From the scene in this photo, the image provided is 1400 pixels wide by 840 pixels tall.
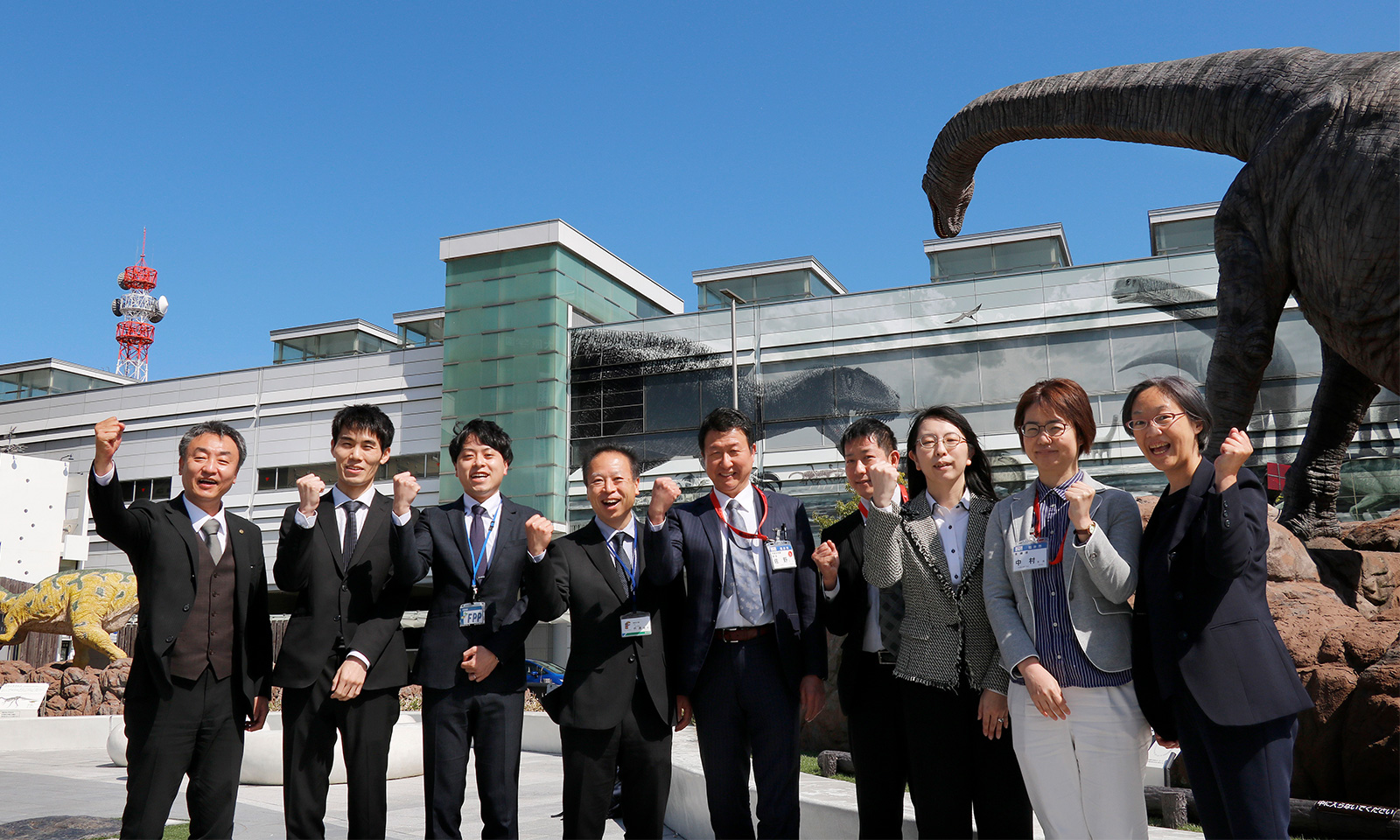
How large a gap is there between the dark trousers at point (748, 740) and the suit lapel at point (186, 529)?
203 cm

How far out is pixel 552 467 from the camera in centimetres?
2619

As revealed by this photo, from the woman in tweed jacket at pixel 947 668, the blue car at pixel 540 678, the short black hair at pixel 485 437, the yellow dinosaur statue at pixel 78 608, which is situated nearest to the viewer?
the woman in tweed jacket at pixel 947 668

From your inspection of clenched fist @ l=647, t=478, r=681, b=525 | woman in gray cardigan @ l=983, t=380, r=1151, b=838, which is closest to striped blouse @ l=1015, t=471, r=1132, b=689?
woman in gray cardigan @ l=983, t=380, r=1151, b=838

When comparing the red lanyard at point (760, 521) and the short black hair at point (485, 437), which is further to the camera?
the short black hair at point (485, 437)

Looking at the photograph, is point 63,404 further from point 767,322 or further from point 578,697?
point 578,697

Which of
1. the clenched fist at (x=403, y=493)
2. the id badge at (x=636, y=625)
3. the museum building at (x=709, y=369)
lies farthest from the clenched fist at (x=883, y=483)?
the museum building at (x=709, y=369)

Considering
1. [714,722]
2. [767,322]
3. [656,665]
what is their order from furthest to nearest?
[767,322]
[656,665]
[714,722]

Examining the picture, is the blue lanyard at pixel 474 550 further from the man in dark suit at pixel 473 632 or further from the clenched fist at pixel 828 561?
the clenched fist at pixel 828 561

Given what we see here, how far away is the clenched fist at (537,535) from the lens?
12.1ft

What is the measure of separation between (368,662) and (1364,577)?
509cm

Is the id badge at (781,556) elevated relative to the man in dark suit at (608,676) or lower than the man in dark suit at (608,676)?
elevated

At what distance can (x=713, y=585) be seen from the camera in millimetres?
3768

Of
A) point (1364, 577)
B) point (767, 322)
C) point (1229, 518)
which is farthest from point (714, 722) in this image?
point (767, 322)

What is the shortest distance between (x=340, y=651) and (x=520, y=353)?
23.4m
